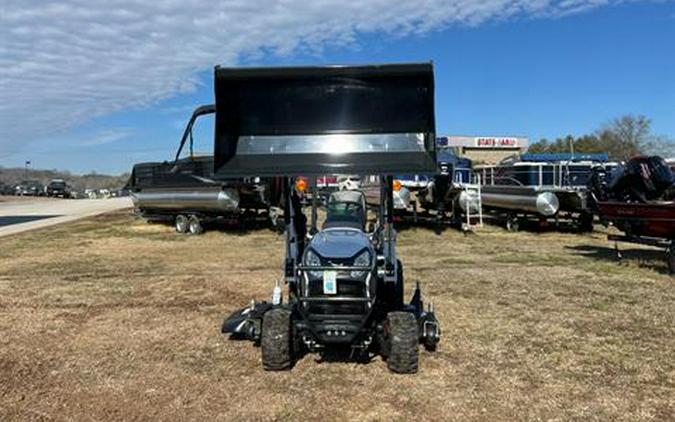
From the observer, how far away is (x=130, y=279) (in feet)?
34.6

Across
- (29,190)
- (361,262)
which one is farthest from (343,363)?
(29,190)

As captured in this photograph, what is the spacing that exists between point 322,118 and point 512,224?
13.4 m

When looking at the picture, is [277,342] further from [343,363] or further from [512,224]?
[512,224]

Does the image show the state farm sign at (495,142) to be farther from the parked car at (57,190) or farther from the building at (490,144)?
the parked car at (57,190)

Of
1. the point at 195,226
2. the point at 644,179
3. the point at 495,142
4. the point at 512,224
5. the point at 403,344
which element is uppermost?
the point at 495,142

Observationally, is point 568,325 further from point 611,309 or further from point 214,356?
point 214,356

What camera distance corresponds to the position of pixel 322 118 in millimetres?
5949

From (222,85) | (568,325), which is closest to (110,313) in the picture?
(222,85)

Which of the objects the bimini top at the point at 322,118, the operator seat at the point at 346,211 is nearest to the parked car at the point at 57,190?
the operator seat at the point at 346,211

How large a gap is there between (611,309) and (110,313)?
6028mm

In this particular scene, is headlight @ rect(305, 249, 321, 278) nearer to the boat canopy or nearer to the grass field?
the grass field

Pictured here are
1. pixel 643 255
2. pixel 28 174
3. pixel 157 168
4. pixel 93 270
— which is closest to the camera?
pixel 93 270

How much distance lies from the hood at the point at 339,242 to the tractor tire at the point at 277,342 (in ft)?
2.09

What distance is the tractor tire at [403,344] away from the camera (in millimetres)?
5352
